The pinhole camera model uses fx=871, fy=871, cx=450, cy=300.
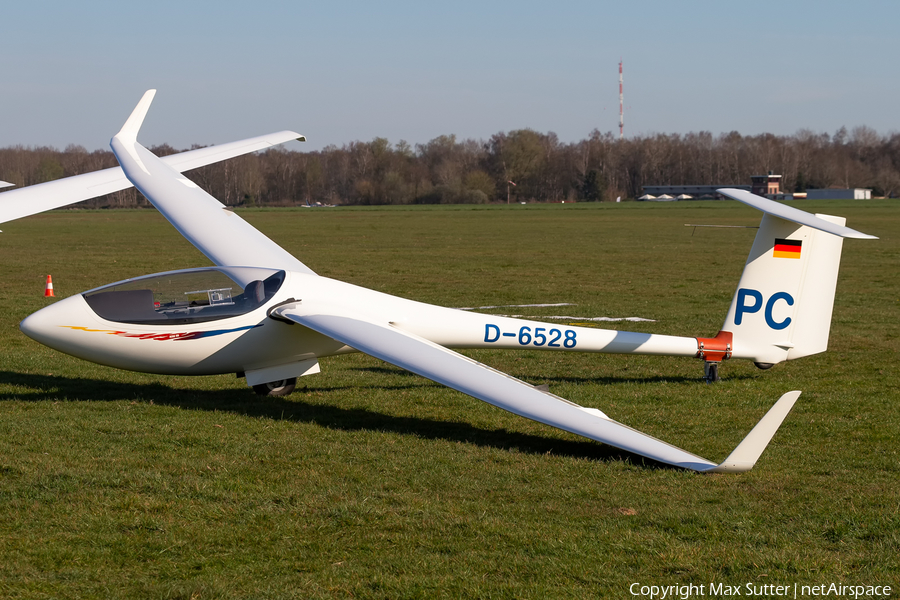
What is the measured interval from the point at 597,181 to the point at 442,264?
12906 cm

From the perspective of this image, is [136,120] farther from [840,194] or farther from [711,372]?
[840,194]

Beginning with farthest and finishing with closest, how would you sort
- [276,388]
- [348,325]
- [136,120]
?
[136,120]
[276,388]
[348,325]

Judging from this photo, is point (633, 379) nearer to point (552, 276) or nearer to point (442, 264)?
point (552, 276)

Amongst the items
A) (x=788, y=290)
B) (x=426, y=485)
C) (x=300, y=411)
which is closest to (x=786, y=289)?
(x=788, y=290)

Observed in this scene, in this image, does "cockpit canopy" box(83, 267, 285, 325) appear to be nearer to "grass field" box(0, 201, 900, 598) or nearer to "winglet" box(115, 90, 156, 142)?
"grass field" box(0, 201, 900, 598)

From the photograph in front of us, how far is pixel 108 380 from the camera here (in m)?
11.7

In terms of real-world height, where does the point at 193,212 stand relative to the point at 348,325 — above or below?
above

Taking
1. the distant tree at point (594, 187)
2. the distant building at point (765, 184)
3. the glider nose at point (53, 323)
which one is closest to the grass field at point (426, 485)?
the glider nose at point (53, 323)

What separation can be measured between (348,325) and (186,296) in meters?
2.06

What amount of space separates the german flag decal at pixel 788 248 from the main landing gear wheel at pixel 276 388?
621 centimetres

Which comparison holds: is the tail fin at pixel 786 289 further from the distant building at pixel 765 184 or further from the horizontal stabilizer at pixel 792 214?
the distant building at pixel 765 184

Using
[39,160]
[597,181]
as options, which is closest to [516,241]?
[597,181]

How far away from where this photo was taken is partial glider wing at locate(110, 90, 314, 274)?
12.1 metres

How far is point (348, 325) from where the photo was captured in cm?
942
